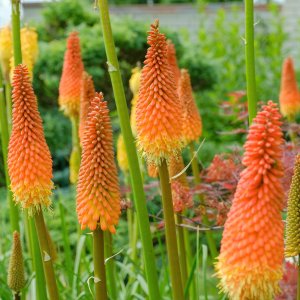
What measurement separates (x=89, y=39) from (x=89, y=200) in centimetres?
800

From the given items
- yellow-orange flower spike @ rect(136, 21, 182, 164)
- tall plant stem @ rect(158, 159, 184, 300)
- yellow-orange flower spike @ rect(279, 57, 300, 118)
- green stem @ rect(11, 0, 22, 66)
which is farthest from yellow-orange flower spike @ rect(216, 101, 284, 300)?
yellow-orange flower spike @ rect(279, 57, 300, 118)

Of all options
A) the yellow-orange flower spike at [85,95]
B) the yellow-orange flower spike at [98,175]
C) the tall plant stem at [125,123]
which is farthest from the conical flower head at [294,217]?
the yellow-orange flower spike at [85,95]

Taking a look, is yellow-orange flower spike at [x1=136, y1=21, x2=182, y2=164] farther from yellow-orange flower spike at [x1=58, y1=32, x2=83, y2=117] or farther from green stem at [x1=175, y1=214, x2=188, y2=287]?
yellow-orange flower spike at [x1=58, y1=32, x2=83, y2=117]

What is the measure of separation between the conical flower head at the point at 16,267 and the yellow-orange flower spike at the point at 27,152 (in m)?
0.53

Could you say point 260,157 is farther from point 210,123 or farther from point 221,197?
point 210,123

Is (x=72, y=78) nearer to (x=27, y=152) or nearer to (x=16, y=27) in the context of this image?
(x=16, y=27)

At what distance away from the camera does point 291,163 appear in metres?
4.61

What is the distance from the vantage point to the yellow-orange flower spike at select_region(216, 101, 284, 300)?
222 cm

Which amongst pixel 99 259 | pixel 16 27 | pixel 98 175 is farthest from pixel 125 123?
pixel 16 27

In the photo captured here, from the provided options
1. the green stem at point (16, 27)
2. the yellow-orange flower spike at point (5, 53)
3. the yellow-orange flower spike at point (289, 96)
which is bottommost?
the yellow-orange flower spike at point (289, 96)

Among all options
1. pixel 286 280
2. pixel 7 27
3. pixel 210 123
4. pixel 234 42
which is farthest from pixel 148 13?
pixel 286 280

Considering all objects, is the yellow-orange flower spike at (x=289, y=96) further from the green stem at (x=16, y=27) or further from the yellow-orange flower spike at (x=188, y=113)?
the green stem at (x=16, y=27)

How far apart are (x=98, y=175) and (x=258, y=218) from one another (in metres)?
0.81

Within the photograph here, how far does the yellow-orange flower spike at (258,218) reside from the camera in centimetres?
222
